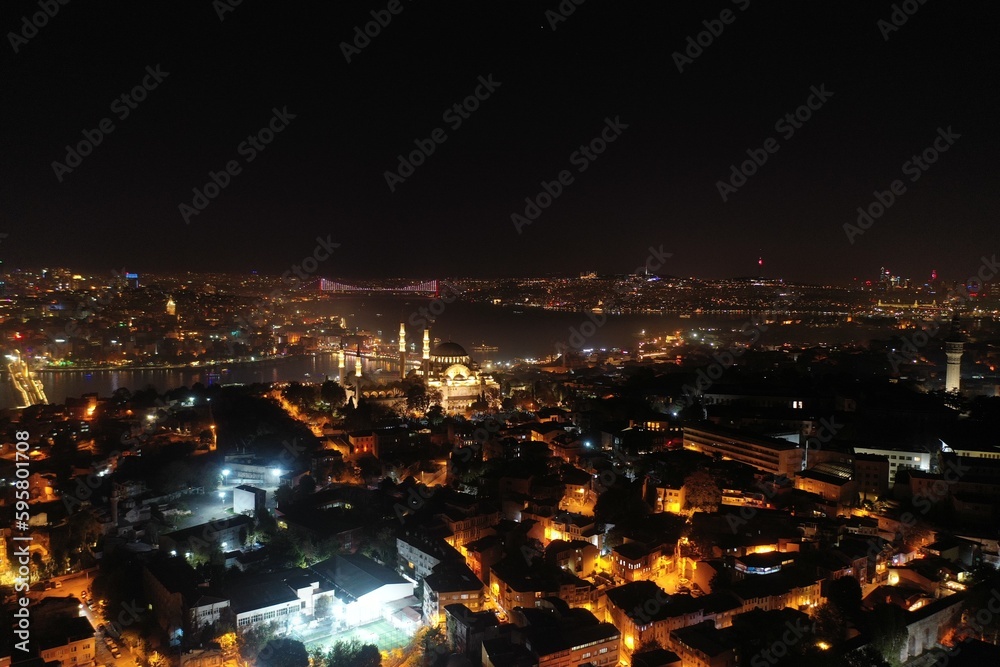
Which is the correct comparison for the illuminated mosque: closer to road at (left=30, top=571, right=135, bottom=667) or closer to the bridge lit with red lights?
road at (left=30, top=571, right=135, bottom=667)

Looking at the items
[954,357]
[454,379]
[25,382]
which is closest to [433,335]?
[454,379]

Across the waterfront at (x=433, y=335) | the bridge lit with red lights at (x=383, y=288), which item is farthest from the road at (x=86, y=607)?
the bridge lit with red lights at (x=383, y=288)

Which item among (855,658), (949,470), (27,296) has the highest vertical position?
(27,296)

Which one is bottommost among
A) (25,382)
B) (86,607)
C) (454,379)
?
(86,607)

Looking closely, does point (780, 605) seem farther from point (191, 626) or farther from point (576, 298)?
point (576, 298)

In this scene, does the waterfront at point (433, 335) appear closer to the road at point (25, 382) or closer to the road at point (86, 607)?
the road at point (25, 382)

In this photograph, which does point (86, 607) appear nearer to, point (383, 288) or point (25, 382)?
point (25, 382)

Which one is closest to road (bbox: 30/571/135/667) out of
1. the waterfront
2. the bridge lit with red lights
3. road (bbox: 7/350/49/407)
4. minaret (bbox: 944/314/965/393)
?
road (bbox: 7/350/49/407)

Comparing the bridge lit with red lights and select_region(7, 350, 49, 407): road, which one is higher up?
the bridge lit with red lights

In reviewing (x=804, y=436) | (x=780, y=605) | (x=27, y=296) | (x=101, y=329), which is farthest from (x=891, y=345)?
(x=27, y=296)
